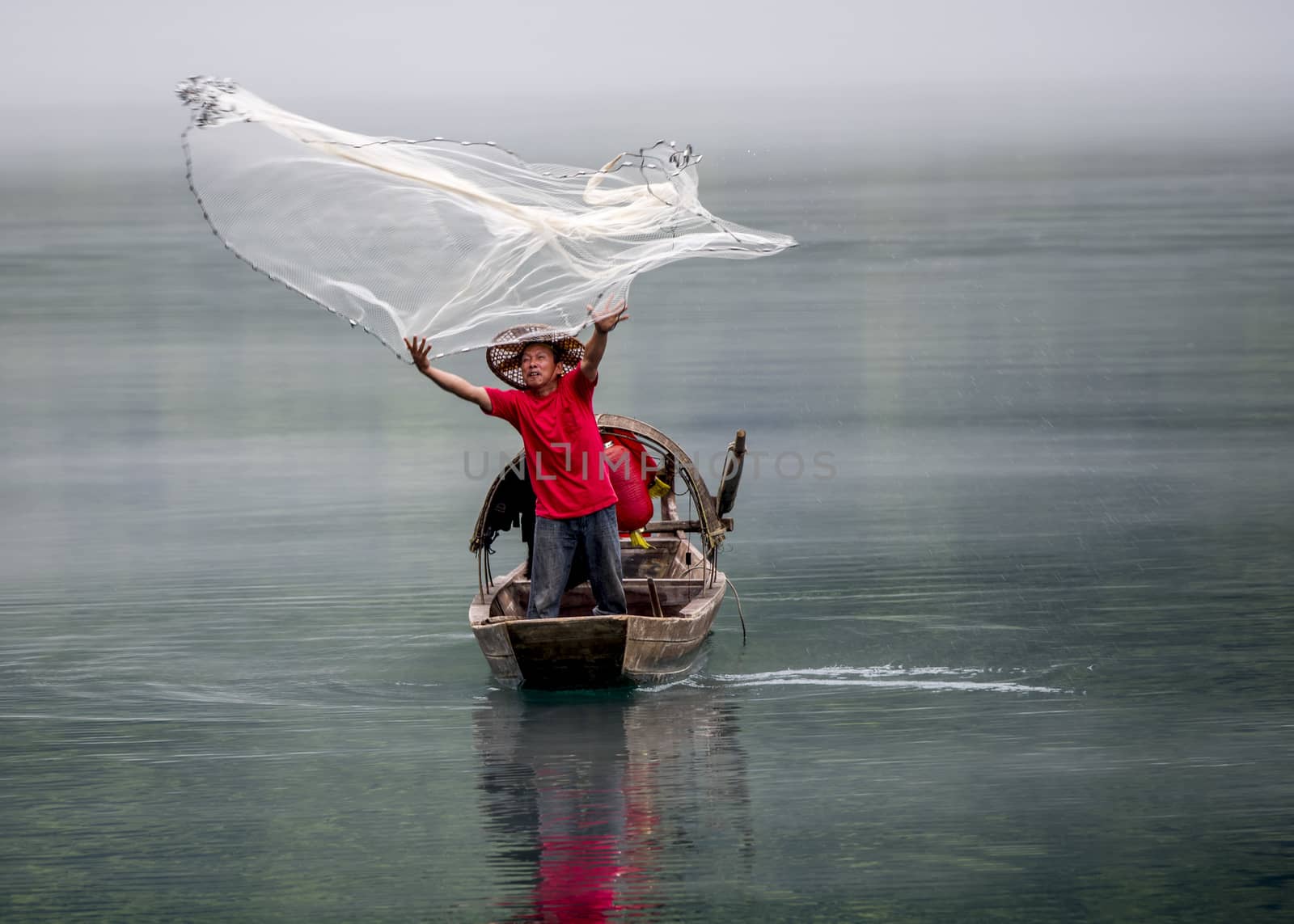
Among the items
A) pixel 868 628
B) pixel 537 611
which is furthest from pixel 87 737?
pixel 868 628

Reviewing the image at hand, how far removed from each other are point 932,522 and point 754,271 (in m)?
13.6

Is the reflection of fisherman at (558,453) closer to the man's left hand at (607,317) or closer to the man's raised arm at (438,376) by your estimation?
the man's raised arm at (438,376)

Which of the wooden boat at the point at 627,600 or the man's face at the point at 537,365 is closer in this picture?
the man's face at the point at 537,365

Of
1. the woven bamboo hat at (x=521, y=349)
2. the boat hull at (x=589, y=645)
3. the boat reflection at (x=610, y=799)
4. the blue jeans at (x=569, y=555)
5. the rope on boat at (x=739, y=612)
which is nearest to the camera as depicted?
the boat reflection at (x=610, y=799)

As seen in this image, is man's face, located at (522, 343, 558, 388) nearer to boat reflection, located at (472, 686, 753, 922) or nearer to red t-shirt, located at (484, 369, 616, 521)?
red t-shirt, located at (484, 369, 616, 521)

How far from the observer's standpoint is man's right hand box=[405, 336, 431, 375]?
686 cm

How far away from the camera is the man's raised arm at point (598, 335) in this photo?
6812 mm

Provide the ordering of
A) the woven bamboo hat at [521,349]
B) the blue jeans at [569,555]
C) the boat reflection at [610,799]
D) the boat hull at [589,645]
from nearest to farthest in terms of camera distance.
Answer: the boat reflection at [610,799] < the woven bamboo hat at [521,349] < the boat hull at [589,645] < the blue jeans at [569,555]

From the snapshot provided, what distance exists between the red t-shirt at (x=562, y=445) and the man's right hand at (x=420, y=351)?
0.36 m

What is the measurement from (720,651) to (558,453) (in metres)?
1.38

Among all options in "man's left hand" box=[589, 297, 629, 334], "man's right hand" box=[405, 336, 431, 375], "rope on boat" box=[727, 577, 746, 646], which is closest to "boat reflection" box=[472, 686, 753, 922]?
"rope on boat" box=[727, 577, 746, 646]

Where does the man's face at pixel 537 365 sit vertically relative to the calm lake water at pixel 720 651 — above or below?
above

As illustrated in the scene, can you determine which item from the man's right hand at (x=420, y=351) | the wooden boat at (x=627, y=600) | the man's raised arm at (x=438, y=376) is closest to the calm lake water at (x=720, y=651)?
the wooden boat at (x=627, y=600)

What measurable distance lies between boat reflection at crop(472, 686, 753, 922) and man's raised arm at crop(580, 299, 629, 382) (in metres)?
1.31
